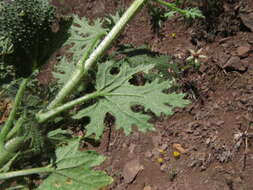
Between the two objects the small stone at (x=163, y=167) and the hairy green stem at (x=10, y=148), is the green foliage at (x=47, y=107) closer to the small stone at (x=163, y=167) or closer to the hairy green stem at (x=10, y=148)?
the hairy green stem at (x=10, y=148)

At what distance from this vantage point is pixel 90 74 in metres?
1.92

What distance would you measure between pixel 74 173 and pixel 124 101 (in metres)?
0.45

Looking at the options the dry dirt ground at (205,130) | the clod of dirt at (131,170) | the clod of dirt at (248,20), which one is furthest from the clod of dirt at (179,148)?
the clod of dirt at (248,20)

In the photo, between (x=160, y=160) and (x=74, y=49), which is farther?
(x=160, y=160)

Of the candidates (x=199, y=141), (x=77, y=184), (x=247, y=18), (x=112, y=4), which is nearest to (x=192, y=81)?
(x=199, y=141)

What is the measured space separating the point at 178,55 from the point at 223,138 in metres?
1.28

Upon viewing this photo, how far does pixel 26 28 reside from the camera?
4.70ft

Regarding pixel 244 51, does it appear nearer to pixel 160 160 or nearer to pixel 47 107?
pixel 160 160

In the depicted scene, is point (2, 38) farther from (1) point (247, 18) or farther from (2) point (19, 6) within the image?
(1) point (247, 18)

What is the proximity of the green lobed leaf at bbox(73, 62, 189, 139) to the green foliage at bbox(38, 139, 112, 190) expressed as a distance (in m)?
0.13

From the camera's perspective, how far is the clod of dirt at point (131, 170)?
3827mm

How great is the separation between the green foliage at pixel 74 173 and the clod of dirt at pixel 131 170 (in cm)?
241

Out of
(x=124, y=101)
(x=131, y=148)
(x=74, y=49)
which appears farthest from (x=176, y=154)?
(x=124, y=101)

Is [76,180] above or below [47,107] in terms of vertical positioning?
below
